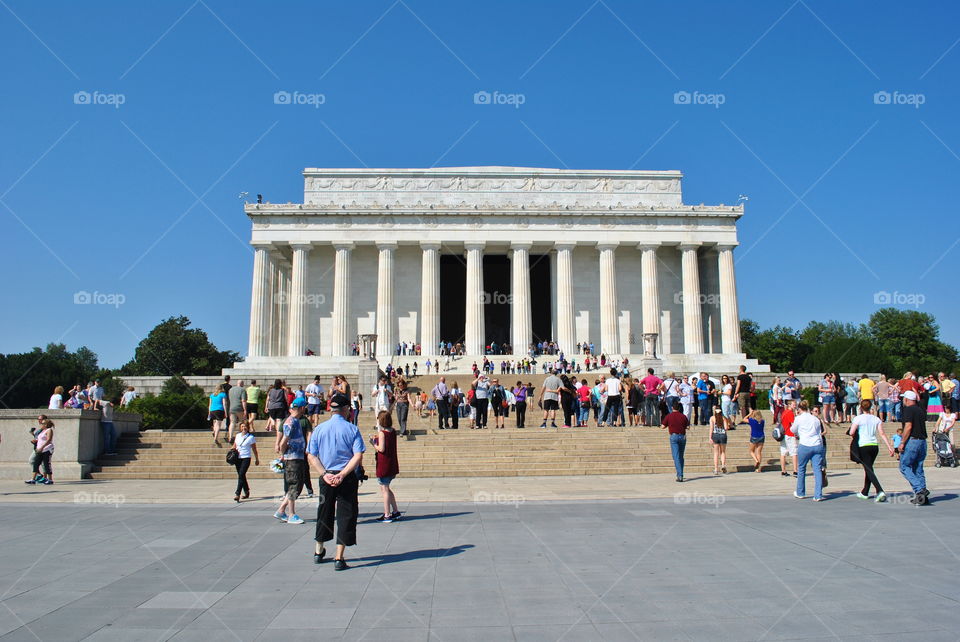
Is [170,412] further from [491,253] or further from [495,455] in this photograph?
[491,253]

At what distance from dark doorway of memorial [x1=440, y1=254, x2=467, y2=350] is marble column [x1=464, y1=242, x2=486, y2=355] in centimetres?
1036

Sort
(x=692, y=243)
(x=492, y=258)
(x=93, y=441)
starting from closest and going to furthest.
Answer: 1. (x=93, y=441)
2. (x=692, y=243)
3. (x=492, y=258)

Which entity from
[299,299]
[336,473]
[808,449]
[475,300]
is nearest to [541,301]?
[475,300]

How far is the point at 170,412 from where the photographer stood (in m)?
30.2

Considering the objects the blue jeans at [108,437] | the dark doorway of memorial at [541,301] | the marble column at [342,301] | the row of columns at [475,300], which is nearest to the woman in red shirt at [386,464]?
the blue jeans at [108,437]

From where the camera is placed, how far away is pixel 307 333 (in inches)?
2360

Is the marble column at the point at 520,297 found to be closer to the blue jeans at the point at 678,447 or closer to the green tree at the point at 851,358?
the green tree at the point at 851,358

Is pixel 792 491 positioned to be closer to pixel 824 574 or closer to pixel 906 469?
pixel 906 469

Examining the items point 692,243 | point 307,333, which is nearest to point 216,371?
point 307,333

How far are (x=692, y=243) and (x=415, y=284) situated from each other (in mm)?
22863

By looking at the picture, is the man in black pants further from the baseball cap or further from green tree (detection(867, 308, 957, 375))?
green tree (detection(867, 308, 957, 375))

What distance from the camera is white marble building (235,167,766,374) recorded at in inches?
2297

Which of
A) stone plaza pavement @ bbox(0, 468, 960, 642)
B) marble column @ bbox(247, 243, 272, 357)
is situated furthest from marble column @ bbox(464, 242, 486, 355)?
stone plaza pavement @ bbox(0, 468, 960, 642)

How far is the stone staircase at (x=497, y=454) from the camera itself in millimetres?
21516
